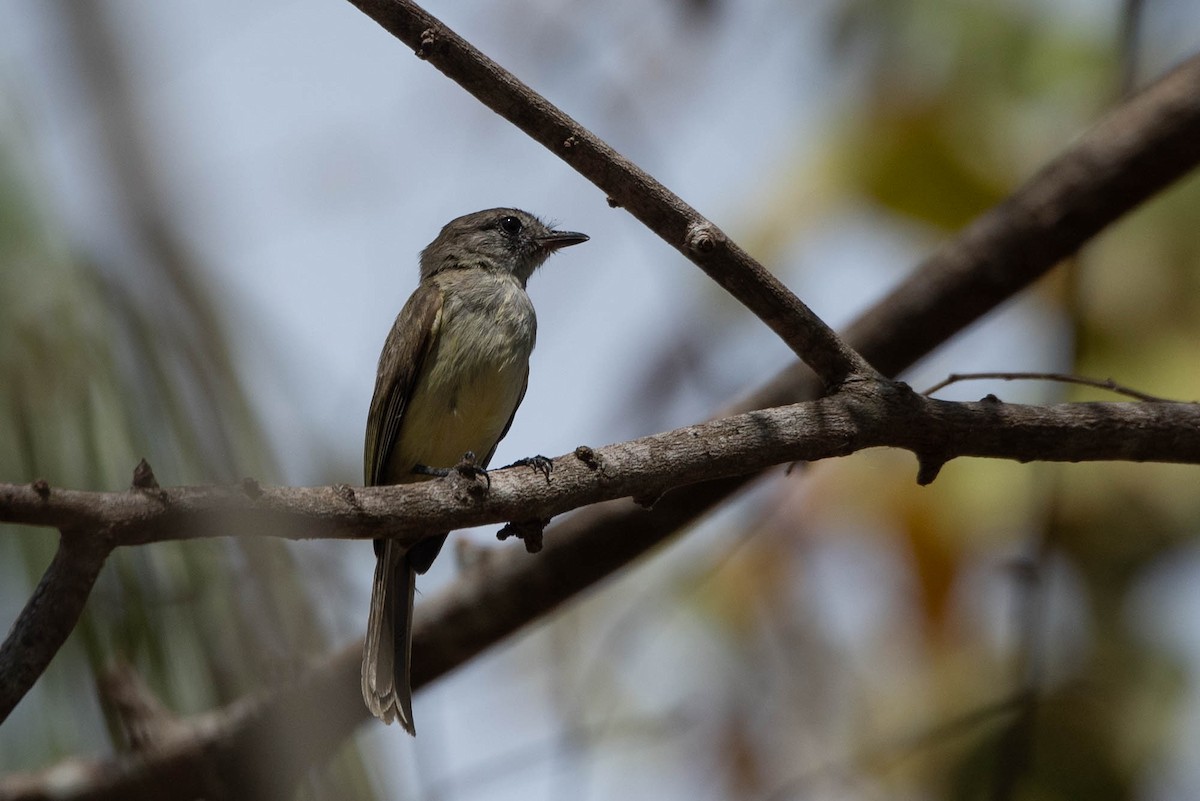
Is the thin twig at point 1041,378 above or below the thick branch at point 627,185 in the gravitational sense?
below

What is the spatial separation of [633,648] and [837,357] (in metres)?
1.91

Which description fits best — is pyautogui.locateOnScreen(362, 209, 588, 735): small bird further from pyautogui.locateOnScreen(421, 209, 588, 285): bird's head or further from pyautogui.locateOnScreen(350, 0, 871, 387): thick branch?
pyautogui.locateOnScreen(350, 0, 871, 387): thick branch

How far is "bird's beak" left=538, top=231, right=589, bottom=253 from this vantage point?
5.81 meters

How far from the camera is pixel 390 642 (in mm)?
3941

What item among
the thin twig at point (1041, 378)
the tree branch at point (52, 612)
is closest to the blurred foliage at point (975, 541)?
the thin twig at point (1041, 378)

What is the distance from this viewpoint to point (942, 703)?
482cm

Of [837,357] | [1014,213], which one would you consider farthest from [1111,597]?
[837,357]

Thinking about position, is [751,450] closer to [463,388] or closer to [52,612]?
[52,612]

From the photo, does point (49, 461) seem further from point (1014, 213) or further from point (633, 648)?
point (1014, 213)

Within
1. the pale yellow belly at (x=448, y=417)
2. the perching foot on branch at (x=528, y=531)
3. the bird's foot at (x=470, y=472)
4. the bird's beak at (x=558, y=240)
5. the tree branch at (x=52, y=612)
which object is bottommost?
the tree branch at (x=52, y=612)

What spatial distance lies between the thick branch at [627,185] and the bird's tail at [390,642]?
163 centimetres

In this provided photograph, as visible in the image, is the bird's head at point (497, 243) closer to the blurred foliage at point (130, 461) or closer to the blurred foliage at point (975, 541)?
the blurred foliage at point (975, 541)

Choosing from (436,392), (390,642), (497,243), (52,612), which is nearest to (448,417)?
(436,392)

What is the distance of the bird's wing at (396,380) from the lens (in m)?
4.61
